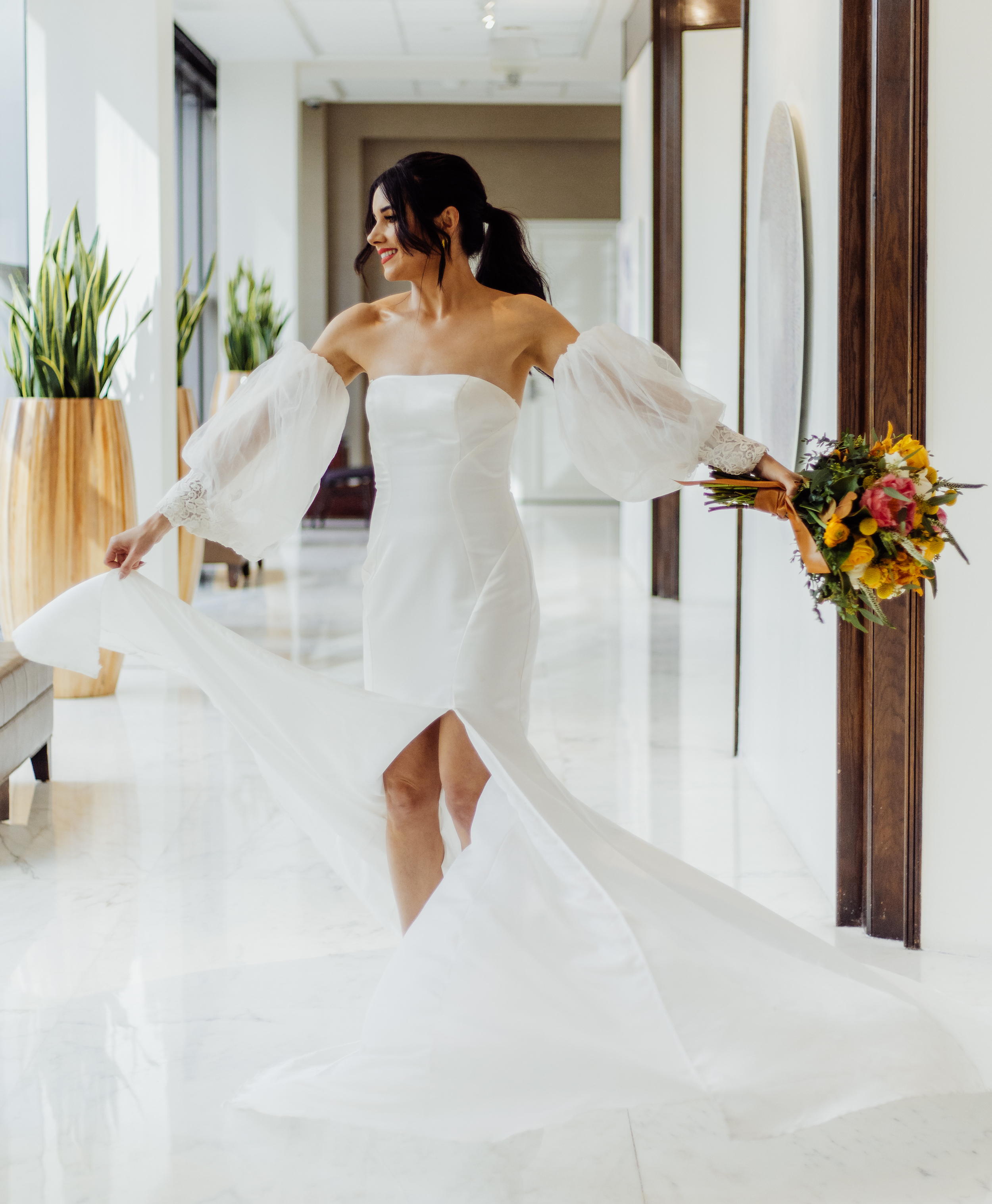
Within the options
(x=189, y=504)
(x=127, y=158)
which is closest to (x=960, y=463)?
(x=189, y=504)

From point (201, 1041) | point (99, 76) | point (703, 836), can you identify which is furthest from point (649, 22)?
point (201, 1041)

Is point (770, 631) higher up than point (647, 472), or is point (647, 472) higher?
point (647, 472)

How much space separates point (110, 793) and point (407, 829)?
1.87 m

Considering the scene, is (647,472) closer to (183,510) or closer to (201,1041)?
(183,510)

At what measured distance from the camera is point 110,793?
149 inches

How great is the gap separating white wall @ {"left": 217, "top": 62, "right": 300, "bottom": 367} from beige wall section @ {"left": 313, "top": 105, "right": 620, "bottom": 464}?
1151 millimetres

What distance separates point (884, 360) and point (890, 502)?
681 mm

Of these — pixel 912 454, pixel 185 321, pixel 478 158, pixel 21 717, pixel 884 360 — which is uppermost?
pixel 478 158

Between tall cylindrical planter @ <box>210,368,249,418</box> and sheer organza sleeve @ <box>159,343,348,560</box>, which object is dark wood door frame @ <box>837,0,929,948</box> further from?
tall cylindrical planter @ <box>210,368,249,418</box>

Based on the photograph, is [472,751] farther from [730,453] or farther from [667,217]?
[667,217]

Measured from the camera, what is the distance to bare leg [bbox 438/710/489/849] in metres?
2.14

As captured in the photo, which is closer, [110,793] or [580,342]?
[580,342]

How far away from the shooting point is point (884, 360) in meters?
2.51

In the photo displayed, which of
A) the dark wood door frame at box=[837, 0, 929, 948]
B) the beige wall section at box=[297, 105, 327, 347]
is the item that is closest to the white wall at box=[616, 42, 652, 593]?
the beige wall section at box=[297, 105, 327, 347]
